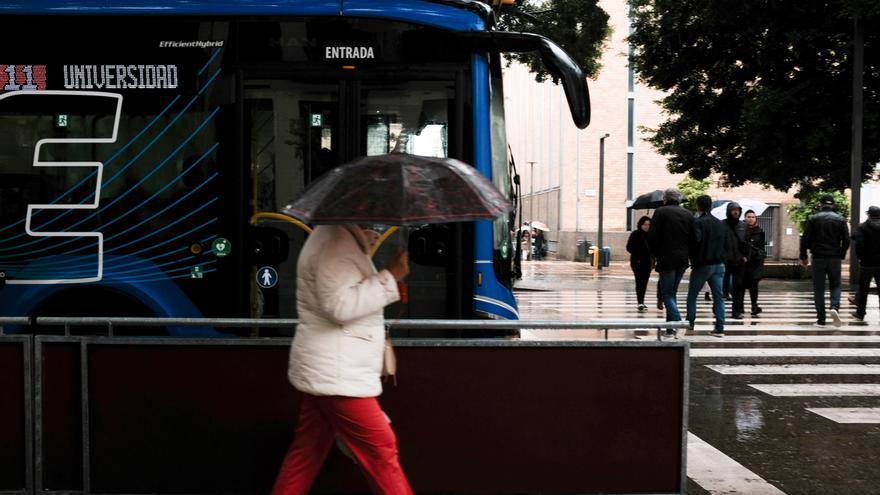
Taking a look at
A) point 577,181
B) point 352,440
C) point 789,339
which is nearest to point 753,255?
point 789,339

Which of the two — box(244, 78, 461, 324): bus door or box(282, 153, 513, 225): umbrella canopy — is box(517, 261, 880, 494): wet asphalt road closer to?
box(244, 78, 461, 324): bus door

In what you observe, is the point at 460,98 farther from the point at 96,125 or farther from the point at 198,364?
the point at 198,364

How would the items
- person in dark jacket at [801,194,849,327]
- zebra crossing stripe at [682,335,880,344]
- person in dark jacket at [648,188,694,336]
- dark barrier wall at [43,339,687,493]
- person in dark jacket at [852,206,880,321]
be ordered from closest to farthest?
dark barrier wall at [43,339,687,493]
person in dark jacket at [648,188,694,336]
zebra crossing stripe at [682,335,880,344]
person in dark jacket at [801,194,849,327]
person in dark jacket at [852,206,880,321]

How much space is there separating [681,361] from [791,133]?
1927cm

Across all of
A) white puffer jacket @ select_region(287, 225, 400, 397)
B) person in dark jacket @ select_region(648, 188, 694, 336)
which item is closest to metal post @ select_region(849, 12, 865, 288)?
person in dark jacket @ select_region(648, 188, 694, 336)

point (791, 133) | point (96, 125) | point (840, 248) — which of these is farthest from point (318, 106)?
point (791, 133)

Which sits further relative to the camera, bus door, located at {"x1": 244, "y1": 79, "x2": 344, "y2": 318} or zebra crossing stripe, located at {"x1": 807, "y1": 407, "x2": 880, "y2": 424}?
bus door, located at {"x1": 244, "y1": 79, "x2": 344, "y2": 318}

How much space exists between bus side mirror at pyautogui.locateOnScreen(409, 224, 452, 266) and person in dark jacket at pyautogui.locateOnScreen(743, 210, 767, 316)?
854 cm

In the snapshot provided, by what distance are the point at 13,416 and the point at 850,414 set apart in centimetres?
640

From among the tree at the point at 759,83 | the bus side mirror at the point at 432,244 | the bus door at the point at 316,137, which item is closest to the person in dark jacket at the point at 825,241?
the tree at the point at 759,83

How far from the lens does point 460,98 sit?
7.29 meters

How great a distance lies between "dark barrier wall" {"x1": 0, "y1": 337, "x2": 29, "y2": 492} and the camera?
4438 mm

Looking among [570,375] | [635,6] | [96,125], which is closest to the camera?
[570,375]

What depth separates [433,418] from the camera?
14.6ft
